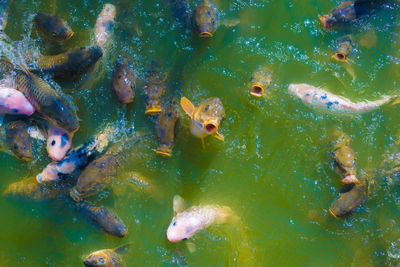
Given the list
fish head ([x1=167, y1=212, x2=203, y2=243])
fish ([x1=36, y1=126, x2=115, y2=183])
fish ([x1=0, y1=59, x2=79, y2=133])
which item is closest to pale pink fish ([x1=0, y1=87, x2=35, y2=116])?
fish ([x1=0, y1=59, x2=79, y2=133])

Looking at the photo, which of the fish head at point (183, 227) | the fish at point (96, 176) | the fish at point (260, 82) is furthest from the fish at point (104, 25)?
the fish head at point (183, 227)

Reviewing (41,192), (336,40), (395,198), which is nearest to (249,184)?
(395,198)

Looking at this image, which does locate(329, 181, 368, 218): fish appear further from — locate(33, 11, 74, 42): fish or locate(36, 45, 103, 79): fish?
locate(33, 11, 74, 42): fish

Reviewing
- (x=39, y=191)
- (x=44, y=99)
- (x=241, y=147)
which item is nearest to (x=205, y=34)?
(x=241, y=147)

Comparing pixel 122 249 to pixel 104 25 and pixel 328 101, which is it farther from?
pixel 328 101

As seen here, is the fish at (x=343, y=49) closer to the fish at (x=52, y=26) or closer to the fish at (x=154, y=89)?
the fish at (x=154, y=89)

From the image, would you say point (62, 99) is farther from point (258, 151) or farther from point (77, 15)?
point (258, 151)
